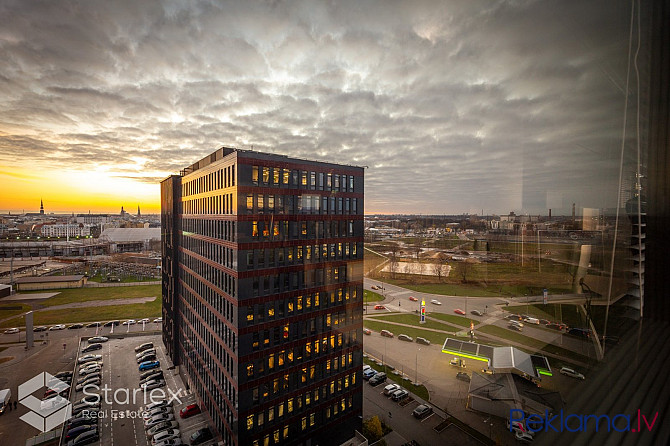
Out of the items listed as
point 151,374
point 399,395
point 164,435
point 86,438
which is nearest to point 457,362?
point 399,395

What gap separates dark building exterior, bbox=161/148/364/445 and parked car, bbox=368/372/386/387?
1945 mm

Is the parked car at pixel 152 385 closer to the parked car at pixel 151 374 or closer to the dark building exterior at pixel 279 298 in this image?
the parked car at pixel 151 374

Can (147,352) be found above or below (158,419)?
below

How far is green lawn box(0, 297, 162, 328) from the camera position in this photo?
13859 mm

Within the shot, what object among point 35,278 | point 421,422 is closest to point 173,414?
point 421,422

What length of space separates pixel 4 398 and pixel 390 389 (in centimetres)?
1069

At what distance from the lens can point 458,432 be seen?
670cm

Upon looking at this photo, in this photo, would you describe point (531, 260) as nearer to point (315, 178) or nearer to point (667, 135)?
point (667, 135)

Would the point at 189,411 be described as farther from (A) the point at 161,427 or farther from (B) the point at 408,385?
(B) the point at 408,385

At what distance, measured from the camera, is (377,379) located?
371 inches

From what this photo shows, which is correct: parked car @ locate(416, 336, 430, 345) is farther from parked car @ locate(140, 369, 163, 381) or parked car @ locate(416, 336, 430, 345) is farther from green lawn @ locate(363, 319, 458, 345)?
parked car @ locate(140, 369, 163, 381)

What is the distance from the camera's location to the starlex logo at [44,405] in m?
7.49

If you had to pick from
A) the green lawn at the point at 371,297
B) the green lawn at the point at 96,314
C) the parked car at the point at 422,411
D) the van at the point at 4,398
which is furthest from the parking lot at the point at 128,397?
the green lawn at the point at 371,297

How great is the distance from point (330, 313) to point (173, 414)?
18.2 feet
